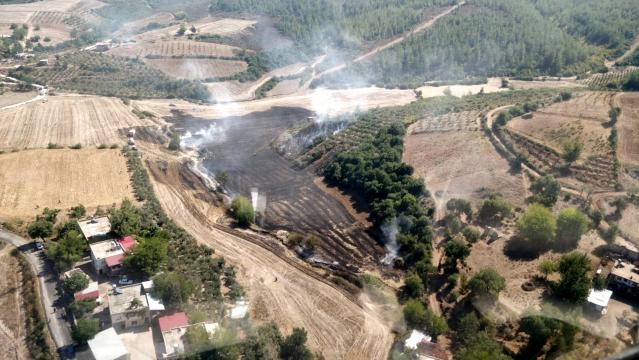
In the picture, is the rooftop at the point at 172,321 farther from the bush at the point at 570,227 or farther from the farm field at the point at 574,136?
the farm field at the point at 574,136

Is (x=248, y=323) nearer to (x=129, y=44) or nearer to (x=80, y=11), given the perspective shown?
(x=129, y=44)

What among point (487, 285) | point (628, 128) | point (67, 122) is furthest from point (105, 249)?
point (628, 128)

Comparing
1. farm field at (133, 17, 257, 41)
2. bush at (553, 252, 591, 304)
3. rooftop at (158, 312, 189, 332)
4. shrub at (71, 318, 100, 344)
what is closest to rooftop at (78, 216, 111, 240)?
shrub at (71, 318, 100, 344)

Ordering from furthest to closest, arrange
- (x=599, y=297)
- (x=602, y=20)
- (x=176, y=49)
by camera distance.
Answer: (x=602, y=20), (x=176, y=49), (x=599, y=297)

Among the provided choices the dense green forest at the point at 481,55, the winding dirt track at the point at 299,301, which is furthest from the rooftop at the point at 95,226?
the dense green forest at the point at 481,55

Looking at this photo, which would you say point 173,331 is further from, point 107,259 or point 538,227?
point 538,227

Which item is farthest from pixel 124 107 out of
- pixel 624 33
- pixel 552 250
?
pixel 624 33

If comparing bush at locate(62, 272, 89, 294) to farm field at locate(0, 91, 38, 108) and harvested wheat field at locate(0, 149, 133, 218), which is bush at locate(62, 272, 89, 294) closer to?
harvested wheat field at locate(0, 149, 133, 218)
